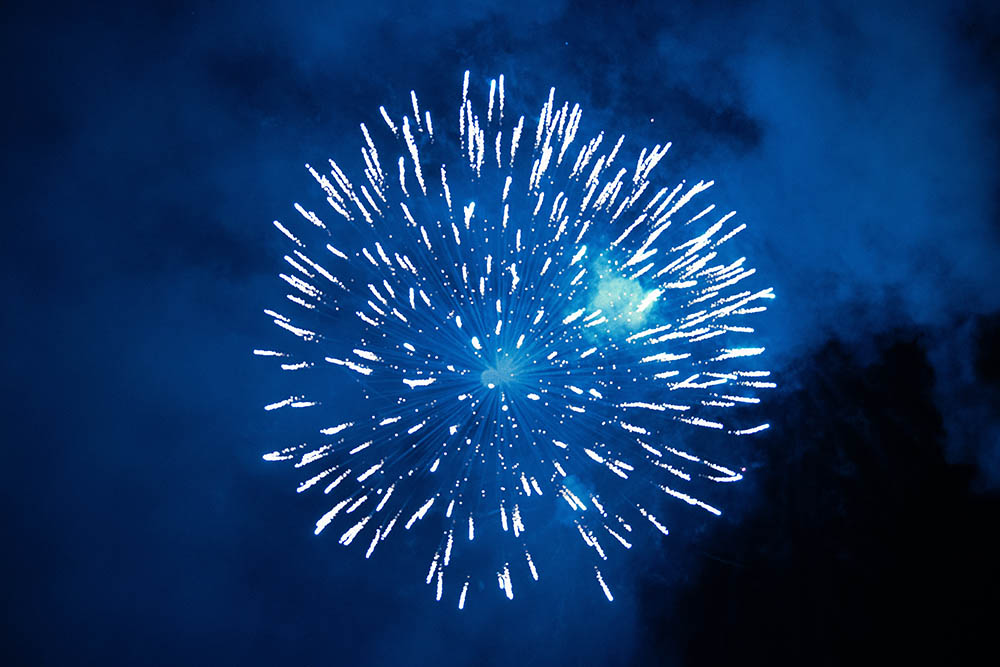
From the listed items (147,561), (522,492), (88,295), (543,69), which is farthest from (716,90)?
(147,561)

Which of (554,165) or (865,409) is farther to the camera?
(865,409)

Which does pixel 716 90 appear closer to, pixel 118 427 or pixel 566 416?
pixel 566 416

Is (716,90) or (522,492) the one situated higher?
(716,90)

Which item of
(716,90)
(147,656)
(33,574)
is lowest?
(147,656)

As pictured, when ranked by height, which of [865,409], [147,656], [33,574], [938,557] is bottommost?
[147,656]

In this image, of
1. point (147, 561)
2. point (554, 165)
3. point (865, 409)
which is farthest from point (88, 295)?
point (865, 409)

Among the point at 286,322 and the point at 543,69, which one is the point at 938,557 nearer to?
the point at 543,69
